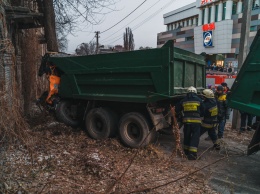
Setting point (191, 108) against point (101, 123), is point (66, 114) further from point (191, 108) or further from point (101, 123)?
point (191, 108)

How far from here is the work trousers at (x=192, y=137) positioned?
4863 mm

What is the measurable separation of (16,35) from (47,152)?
4420 millimetres

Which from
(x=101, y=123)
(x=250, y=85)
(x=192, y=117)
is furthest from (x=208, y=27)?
(x=250, y=85)

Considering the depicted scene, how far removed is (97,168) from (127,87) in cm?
198

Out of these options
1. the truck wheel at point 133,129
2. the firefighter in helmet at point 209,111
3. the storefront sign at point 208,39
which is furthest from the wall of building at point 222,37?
the truck wheel at point 133,129

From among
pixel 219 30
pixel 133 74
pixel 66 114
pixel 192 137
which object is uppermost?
pixel 219 30

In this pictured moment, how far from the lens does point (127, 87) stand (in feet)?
17.4

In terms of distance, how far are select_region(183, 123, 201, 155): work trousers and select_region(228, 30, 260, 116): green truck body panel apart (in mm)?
1023

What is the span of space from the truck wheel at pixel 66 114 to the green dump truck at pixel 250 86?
13.3 ft

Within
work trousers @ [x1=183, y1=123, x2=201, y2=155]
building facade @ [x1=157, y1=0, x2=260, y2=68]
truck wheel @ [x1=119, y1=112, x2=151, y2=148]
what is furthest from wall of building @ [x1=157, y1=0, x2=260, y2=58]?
truck wheel @ [x1=119, y1=112, x2=151, y2=148]

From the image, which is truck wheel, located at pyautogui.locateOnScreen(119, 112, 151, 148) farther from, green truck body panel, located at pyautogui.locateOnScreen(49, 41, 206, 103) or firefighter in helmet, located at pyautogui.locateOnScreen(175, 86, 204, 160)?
firefighter in helmet, located at pyautogui.locateOnScreen(175, 86, 204, 160)

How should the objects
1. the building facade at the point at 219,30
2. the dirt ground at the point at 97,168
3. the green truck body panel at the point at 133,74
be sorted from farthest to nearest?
the building facade at the point at 219,30 → the green truck body panel at the point at 133,74 → the dirt ground at the point at 97,168

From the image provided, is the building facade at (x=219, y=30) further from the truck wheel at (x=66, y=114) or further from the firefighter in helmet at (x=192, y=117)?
the firefighter in helmet at (x=192, y=117)

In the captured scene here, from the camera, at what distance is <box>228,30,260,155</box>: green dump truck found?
3.79 m
